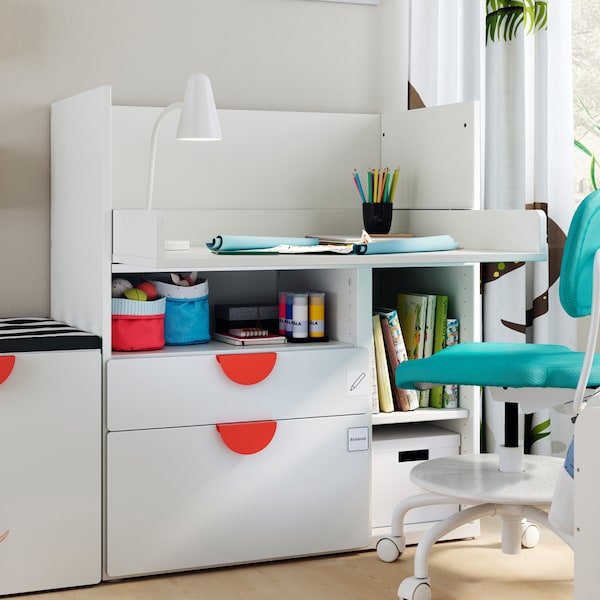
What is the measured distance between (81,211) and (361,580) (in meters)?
1.03

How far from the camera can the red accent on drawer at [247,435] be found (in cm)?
231

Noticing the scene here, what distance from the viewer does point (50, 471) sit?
7.19 ft

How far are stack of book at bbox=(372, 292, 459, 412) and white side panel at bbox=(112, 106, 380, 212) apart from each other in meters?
0.42

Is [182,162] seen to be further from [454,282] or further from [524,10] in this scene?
[524,10]

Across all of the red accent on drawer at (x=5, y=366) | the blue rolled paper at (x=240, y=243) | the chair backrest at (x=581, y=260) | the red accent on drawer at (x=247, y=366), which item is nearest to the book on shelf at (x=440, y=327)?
the red accent on drawer at (x=247, y=366)

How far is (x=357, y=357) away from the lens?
246 centimetres

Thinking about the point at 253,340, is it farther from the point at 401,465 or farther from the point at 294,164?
the point at 294,164

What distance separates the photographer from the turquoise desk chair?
1.89m

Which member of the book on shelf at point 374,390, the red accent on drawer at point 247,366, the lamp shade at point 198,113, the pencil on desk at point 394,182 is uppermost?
the lamp shade at point 198,113

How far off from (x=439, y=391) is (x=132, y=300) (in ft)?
2.67

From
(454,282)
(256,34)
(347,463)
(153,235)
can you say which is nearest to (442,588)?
(347,463)

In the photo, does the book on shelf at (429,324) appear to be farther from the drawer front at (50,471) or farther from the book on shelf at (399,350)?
the drawer front at (50,471)

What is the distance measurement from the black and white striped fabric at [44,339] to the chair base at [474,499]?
77cm

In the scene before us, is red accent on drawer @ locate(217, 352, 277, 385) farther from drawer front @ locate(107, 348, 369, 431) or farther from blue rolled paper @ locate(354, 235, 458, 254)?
blue rolled paper @ locate(354, 235, 458, 254)
